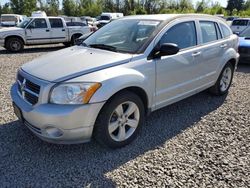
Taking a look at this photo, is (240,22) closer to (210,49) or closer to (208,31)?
(208,31)

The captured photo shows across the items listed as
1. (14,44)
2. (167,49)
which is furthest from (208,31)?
(14,44)

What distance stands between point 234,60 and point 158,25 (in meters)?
2.53

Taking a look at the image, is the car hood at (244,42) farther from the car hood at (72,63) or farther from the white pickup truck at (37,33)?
the white pickup truck at (37,33)

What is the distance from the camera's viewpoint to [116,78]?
10.5 feet

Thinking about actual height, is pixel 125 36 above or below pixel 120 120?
above

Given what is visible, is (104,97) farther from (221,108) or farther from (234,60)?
(234,60)

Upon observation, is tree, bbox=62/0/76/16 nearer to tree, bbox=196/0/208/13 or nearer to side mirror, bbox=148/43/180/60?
tree, bbox=196/0/208/13

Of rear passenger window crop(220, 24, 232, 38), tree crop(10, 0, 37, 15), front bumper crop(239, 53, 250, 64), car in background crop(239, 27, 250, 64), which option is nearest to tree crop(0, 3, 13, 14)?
tree crop(10, 0, 37, 15)

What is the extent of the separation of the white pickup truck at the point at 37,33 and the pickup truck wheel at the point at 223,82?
1004cm

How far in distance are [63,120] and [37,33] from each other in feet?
36.6

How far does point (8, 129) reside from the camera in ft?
13.2

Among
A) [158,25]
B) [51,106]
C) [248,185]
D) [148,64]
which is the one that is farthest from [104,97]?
[248,185]

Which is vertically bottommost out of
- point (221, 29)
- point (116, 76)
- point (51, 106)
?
point (51, 106)

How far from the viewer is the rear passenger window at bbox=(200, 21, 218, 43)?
4.76 metres
